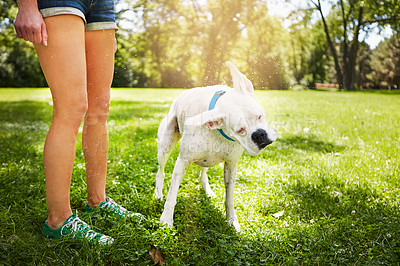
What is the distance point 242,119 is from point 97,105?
1.03 m

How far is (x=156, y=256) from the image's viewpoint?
176 cm

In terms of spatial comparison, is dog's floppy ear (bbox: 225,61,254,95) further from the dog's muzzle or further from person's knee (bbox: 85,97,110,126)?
person's knee (bbox: 85,97,110,126)

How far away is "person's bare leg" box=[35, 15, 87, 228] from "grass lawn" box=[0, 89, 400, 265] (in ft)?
0.94

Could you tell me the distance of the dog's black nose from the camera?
154 centimetres

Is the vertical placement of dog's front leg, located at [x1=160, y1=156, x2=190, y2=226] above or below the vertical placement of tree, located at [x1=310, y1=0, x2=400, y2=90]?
below

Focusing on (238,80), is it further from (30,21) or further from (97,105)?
(30,21)

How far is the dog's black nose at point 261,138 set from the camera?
1.54m

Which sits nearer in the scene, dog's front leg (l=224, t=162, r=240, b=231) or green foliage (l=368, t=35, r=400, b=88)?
dog's front leg (l=224, t=162, r=240, b=231)

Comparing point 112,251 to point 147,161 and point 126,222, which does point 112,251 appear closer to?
point 126,222

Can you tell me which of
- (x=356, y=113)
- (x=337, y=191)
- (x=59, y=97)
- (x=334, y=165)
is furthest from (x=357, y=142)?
(x=59, y=97)

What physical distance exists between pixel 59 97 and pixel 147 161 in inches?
81.5

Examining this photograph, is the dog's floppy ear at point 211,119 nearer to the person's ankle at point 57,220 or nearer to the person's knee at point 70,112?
the person's knee at point 70,112

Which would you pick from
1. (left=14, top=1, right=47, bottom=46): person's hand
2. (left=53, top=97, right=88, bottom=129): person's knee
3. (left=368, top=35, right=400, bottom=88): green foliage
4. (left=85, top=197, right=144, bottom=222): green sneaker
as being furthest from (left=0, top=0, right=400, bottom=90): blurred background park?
(left=368, top=35, right=400, bottom=88): green foliage

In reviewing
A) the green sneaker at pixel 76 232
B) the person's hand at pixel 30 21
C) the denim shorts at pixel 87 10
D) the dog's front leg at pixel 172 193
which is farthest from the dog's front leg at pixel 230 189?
the person's hand at pixel 30 21
